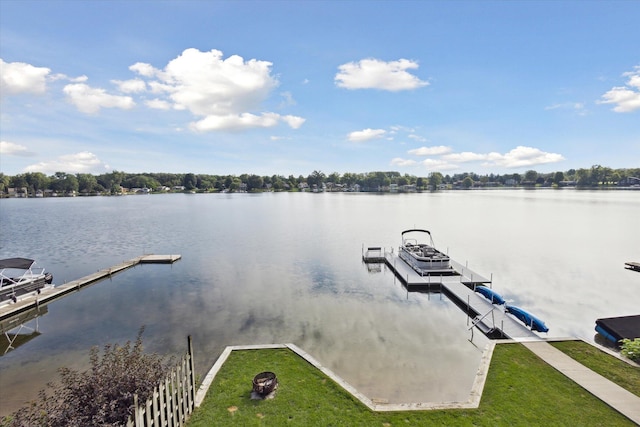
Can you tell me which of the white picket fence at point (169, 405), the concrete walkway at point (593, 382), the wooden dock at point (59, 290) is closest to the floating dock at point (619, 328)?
the concrete walkway at point (593, 382)

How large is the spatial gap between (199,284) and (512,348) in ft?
75.6

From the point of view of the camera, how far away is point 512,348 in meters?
13.7

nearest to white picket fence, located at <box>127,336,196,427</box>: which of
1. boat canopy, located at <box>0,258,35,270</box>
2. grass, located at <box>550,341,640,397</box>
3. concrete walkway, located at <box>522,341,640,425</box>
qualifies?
concrete walkway, located at <box>522,341,640,425</box>

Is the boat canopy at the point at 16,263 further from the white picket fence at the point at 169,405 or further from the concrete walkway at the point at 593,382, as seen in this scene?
the concrete walkway at the point at 593,382

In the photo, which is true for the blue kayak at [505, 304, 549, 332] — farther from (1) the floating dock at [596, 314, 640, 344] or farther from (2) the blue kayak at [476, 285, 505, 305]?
(1) the floating dock at [596, 314, 640, 344]

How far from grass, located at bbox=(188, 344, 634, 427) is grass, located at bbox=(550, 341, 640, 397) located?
1608mm

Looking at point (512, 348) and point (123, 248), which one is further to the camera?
point (123, 248)

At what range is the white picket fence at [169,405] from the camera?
22.1 ft

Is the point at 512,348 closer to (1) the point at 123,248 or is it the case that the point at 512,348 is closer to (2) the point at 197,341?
(2) the point at 197,341

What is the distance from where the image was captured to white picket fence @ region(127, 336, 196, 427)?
672 centimetres

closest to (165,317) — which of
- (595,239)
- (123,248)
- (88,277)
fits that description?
(88,277)

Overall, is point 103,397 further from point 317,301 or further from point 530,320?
point 530,320

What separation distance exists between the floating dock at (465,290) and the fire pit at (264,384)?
12.2m

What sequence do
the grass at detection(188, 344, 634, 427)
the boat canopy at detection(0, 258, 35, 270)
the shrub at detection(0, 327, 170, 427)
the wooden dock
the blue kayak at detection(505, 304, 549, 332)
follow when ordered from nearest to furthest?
1. the shrub at detection(0, 327, 170, 427)
2. the grass at detection(188, 344, 634, 427)
3. the blue kayak at detection(505, 304, 549, 332)
4. the wooden dock
5. the boat canopy at detection(0, 258, 35, 270)
